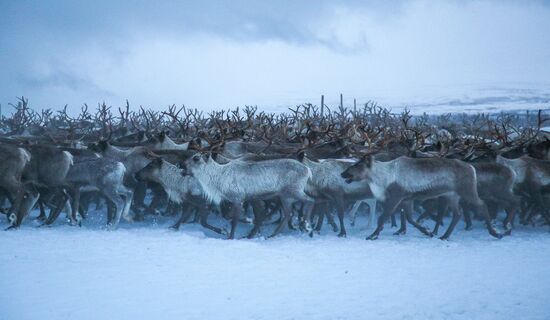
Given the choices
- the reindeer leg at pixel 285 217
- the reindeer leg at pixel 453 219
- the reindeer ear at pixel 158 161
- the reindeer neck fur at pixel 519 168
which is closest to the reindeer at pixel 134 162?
the reindeer ear at pixel 158 161

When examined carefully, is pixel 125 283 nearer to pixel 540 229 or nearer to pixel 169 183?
pixel 169 183

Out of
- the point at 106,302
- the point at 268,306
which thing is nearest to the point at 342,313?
the point at 268,306

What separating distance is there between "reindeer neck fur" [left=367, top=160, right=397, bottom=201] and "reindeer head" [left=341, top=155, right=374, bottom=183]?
6 cm

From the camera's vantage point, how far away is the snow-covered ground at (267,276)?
402 centimetres

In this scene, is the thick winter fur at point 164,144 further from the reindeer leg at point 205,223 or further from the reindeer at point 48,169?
the reindeer leg at point 205,223

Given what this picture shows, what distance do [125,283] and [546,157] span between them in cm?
713

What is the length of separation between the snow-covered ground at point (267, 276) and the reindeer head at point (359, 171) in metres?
0.84

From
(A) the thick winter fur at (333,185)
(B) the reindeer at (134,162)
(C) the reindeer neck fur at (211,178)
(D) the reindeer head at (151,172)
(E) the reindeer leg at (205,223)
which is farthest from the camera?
(B) the reindeer at (134,162)

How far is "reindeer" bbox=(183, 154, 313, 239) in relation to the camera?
6.66 m

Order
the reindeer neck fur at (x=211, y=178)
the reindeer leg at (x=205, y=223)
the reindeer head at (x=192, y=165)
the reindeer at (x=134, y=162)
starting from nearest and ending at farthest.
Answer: the reindeer leg at (x=205, y=223) < the reindeer neck fur at (x=211, y=178) < the reindeer head at (x=192, y=165) < the reindeer at (x=134, y=162)

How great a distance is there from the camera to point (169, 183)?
7.49 metres

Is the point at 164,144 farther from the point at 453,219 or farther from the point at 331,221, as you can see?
the point at 453,219

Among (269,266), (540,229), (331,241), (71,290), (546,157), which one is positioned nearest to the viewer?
(71,290)

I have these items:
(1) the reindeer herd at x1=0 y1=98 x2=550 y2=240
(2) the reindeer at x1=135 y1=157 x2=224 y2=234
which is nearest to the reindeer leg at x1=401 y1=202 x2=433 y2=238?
(1) the reindeer herd at x1=0 y1=98 x2=550 y2=240
